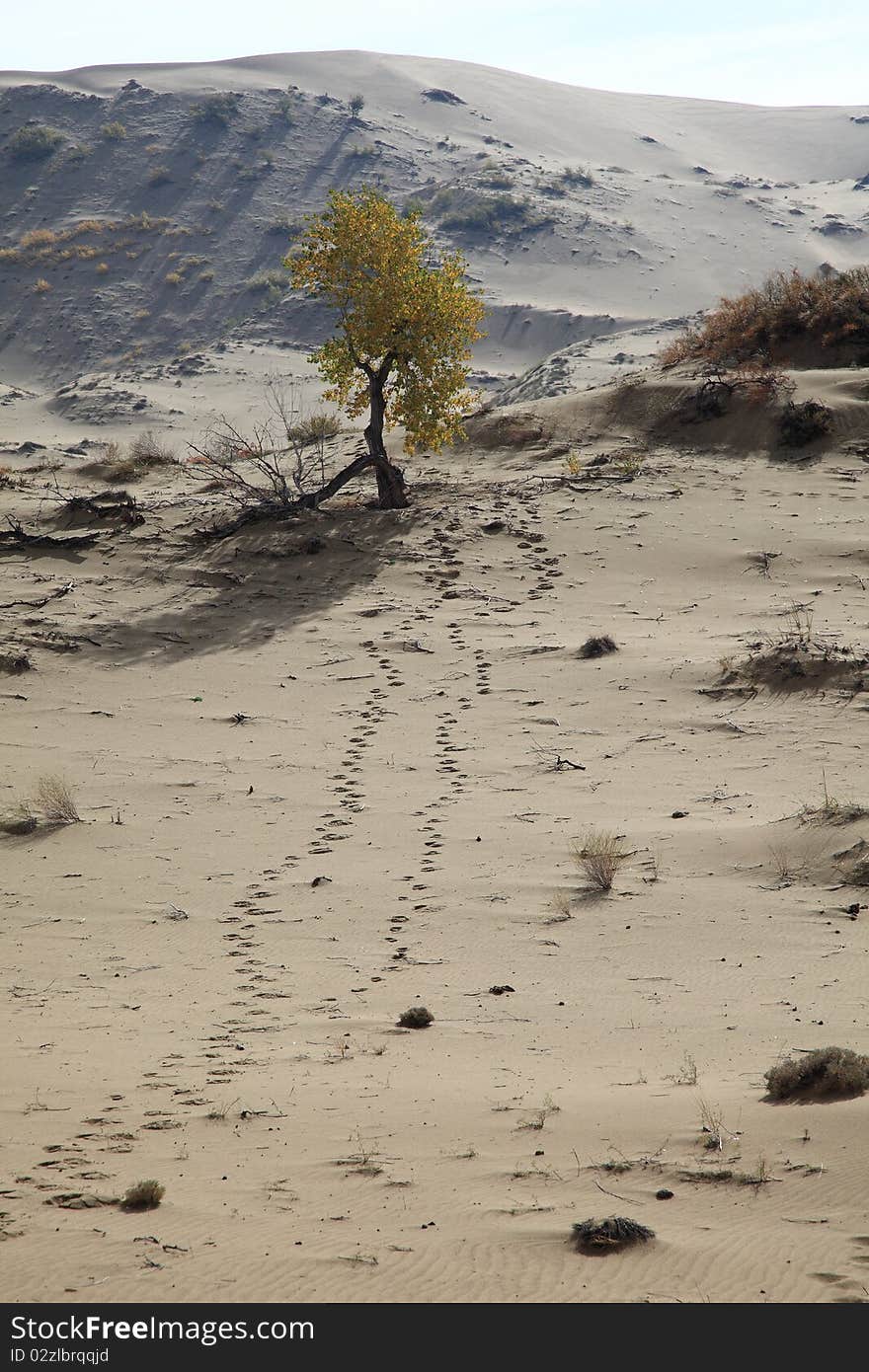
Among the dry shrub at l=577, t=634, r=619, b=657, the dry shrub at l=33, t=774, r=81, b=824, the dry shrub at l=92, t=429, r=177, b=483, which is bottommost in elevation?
the dry shrub at l=33, t=774, r=81, b=824

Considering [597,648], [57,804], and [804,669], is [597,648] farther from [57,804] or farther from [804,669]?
[57,804]

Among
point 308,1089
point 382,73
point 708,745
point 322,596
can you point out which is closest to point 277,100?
point 382,73

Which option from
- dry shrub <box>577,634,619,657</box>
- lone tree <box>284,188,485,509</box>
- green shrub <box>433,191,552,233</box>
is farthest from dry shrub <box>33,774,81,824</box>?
green shrub <box>433,191,552,233</box>

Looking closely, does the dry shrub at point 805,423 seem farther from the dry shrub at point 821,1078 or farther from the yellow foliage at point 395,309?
the dry shrub at point 821,1078

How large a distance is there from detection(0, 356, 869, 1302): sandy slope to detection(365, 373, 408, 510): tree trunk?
184cm

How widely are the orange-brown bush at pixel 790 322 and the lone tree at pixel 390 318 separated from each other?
543cm

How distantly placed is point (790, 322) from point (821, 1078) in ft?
59.5

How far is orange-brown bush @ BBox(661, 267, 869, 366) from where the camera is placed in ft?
63.6

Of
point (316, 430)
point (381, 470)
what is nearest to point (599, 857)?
point (381, 470)

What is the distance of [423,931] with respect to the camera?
19.7 feet

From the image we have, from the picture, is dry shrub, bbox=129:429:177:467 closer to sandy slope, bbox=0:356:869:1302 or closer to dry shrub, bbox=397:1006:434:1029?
sandy slope, bbox=0:356:869:1302

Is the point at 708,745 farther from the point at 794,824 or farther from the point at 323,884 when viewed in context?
the point at 323,884

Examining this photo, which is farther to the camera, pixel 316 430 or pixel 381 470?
→ pixel 316 430

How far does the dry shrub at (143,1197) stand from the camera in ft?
11.0
